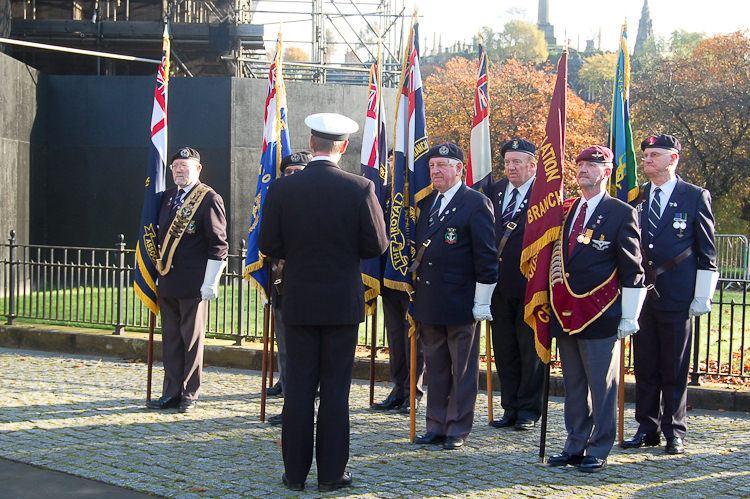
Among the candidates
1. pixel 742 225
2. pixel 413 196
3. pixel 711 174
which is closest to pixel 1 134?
pixel 413 196

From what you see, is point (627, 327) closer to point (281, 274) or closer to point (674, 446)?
point (674, 446)

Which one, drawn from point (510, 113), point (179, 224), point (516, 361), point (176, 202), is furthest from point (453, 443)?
point (510, 113)

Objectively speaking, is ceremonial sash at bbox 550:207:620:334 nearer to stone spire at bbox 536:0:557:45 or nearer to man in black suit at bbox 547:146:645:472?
man in black suit at bbox 547:146:645:472

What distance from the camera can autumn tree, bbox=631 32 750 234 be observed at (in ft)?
109

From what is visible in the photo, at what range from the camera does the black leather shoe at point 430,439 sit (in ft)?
21.7

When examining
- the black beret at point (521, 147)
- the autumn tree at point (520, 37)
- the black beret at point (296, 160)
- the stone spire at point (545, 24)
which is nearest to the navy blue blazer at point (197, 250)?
the black beret at point (296, 160)

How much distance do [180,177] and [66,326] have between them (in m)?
4.59

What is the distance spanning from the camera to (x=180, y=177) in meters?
7.82

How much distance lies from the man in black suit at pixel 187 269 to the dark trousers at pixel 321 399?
89.7 inches

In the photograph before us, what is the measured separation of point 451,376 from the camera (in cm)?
677

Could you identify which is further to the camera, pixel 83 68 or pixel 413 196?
pixel 83 68

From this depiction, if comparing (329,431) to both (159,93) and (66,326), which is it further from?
(66,326)

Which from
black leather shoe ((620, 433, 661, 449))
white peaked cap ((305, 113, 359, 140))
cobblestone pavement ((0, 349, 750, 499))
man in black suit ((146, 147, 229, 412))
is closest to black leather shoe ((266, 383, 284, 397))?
cobblestone pavement ((0, 349, 750, 499))

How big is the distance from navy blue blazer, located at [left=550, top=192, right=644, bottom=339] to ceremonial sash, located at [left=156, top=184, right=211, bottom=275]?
11.3 feet
